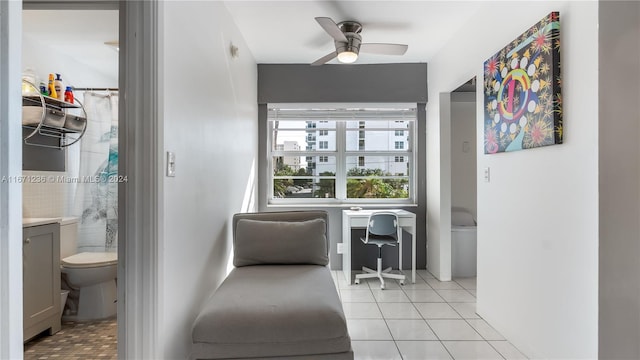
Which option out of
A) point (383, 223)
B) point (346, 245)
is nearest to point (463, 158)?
point (383, 223)

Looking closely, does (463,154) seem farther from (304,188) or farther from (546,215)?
(546,215)

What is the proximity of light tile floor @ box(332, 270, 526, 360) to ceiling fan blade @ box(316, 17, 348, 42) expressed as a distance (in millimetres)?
2255

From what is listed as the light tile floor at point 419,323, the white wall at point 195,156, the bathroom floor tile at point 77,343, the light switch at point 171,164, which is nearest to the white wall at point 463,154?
the light tile floor at point 419,323

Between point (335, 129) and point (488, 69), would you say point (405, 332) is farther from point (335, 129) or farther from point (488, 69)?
point (335, 129)

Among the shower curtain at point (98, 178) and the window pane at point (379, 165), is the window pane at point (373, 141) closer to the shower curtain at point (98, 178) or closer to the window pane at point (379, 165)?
the window pane at point (379, 165)

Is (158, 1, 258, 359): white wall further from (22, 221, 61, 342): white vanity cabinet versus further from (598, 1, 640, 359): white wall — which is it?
(598, 1, 640, 359): white wall

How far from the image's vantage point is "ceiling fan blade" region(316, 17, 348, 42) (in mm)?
2385

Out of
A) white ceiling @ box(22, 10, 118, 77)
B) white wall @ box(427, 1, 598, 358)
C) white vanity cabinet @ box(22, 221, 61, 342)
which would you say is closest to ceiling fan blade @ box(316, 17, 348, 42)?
white wall @ box(427, 1, 598, 358)

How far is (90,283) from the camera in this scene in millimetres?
2592

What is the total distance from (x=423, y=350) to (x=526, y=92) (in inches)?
68.3

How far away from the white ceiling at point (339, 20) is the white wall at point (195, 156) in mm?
253

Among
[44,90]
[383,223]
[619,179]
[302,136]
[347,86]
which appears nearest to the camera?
[619,179]

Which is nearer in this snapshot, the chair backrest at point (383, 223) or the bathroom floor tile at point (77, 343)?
the bathroom floor tile at point (77, 343)

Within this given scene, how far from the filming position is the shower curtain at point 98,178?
3.01 m
